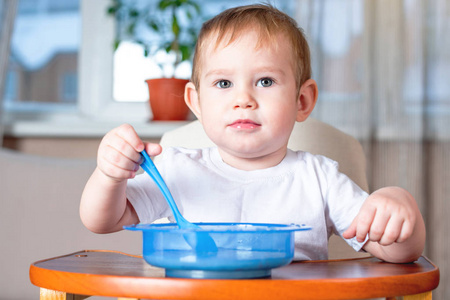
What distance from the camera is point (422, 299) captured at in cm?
72

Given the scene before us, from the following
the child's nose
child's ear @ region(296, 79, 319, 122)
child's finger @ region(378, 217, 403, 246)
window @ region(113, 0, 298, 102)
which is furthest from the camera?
window @ region(113, 0, 298, 102)

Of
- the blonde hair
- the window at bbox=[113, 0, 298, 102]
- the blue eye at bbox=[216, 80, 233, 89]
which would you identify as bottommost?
the blue eye at bbox=[216, 80, 233, 89]

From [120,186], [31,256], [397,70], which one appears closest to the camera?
[120,186]

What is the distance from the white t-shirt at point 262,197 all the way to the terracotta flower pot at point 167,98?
1.02 meters

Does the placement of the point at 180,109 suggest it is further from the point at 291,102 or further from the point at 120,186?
the point at 120,186

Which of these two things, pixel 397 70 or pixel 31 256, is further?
pixel 397 70

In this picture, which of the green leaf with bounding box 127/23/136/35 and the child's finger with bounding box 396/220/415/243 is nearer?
the child's finger with bounding box 396/220/415/243

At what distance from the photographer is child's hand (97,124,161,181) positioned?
72 centimetres

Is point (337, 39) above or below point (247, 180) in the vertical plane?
above

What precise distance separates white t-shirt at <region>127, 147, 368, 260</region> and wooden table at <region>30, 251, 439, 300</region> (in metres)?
0.18

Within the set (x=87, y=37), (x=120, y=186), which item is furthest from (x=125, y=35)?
(x=120, y=186)

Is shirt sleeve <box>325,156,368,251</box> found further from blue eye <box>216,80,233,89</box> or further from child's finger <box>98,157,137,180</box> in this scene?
child's finger <box>98,157,137,180</box>

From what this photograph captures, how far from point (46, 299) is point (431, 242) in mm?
1673

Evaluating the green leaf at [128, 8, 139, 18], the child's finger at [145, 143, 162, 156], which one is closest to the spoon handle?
the child's finger at [145, 143, 162, 156]
